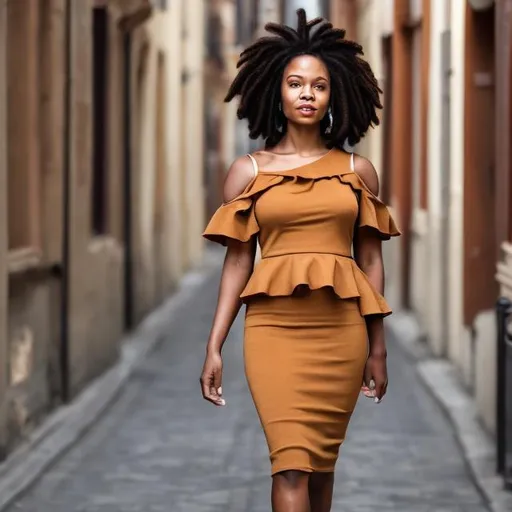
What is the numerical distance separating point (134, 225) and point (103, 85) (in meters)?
3.64

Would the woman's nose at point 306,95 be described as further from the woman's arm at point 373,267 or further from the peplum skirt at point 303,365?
the peplum skirt at point 303,365

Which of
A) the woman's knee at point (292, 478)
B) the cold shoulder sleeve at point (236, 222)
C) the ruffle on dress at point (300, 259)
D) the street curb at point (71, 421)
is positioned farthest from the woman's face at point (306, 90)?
the street curb at point (71, 421)

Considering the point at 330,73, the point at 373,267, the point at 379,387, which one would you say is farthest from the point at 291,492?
the point at 330,73

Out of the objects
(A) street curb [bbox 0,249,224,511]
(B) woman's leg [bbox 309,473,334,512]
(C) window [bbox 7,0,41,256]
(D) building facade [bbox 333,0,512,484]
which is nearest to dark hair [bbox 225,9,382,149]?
(B) woman's leg [bbox 309,473,334,512]

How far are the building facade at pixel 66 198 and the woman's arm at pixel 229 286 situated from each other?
170 inches

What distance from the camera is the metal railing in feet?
27.8

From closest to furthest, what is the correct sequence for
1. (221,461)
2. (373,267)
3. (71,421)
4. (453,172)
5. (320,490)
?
(320,490) < (373,267) < (221,461) < (71,421) < (453,172)

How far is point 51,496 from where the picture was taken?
28.0ft

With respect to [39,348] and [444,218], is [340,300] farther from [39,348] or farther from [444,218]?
[444,218]

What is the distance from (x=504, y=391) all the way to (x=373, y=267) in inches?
141

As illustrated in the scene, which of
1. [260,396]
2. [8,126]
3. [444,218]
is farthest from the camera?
[444,218]

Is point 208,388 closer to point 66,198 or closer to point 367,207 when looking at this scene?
point 367,207

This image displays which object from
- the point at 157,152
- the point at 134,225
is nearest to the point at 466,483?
the point at 134,225

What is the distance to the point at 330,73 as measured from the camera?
5.35 meters
